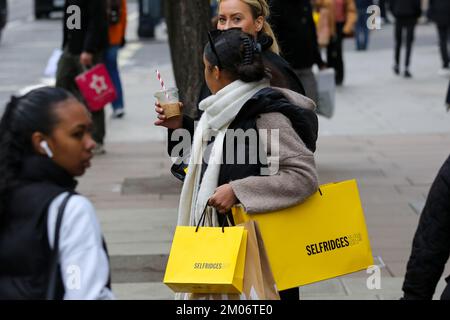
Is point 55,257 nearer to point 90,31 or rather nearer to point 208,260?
point 208,260

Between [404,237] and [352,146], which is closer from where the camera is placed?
[404,237]

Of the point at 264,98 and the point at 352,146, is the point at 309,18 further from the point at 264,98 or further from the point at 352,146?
the point at 264,98

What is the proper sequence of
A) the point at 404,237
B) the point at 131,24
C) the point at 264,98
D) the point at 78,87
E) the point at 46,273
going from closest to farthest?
1. the point at 46,273
2. the point at 264,98
3. the point at 404,237
4. the point at 78,87
5. the point at 131,24

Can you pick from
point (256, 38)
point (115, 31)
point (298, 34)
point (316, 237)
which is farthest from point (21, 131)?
point (115, 31)

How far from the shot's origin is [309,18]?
9.22m

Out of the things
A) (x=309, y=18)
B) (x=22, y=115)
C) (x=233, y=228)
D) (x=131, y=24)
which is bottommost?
(x=131, y=24)

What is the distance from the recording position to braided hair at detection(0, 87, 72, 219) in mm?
3158

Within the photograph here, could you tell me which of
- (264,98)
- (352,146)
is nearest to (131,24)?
(352,146)

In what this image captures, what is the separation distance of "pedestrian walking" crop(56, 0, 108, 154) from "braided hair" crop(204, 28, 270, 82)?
670 centimetres

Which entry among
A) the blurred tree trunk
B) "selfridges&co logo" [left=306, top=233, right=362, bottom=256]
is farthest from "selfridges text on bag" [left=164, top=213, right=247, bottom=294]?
the blurred tree trunk

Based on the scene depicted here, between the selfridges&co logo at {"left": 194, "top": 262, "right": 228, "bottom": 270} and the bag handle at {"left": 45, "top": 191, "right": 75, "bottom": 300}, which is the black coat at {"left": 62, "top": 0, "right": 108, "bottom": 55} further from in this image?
the bag handle at {"left": 45, "top": 191, "right": 75, "bottom": 300}

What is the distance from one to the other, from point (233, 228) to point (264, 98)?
0.57 meters

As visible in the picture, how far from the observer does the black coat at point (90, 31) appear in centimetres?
1091

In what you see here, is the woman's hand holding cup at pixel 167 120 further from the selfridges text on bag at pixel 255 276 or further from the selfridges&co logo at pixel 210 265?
the selfridges&co logo at pixel 210 265
